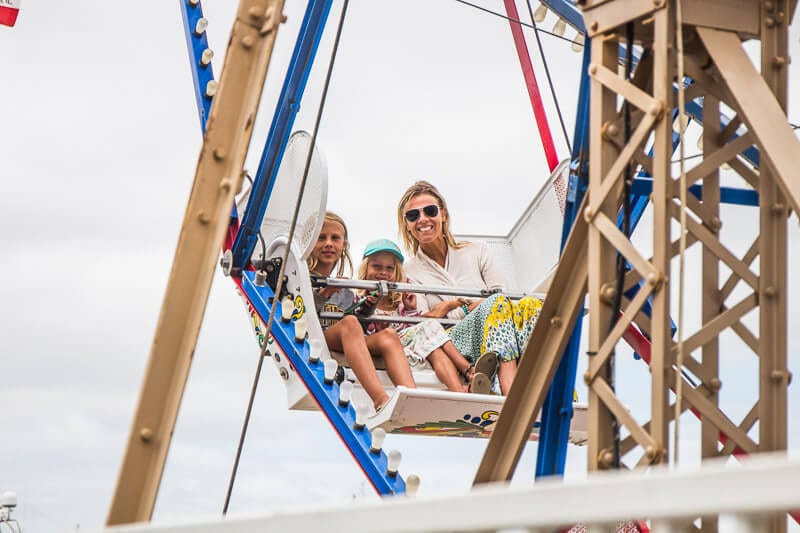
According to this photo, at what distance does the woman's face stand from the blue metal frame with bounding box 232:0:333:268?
93cm

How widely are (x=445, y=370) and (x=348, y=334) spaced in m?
0.54

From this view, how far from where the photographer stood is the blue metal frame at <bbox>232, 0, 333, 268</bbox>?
698 centimetres

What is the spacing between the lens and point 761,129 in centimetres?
372

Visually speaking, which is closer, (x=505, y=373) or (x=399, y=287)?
(x=505, y=373)

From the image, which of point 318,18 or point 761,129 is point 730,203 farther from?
point 318,18

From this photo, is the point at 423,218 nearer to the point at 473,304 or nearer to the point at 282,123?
the point at 473,304

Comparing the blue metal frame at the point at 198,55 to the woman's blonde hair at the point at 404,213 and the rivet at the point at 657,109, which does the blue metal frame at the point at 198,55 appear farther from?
the rivet at the point at 657,109

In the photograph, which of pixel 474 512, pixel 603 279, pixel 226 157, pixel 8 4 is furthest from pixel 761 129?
pixel 8 4

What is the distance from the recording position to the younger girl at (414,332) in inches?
272

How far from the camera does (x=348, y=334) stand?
7.03 m

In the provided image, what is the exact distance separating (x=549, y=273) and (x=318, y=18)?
7.54ft

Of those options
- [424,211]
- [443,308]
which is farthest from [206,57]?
[443,308]

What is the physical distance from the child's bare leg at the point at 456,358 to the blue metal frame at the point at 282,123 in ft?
4.12

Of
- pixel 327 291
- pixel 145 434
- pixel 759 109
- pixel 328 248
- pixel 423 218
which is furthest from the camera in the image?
pixel 423 218
